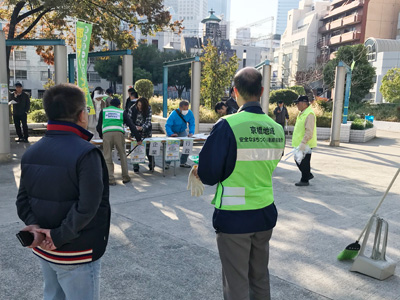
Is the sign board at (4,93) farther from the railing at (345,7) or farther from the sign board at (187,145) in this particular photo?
the railing at (345,7)

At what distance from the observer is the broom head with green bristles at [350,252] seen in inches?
166

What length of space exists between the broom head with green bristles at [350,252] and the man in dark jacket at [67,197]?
3.02 m

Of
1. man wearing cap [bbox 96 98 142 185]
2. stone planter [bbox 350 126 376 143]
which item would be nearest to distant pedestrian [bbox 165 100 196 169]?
man wearing cap [bbox 96 98 142 185]

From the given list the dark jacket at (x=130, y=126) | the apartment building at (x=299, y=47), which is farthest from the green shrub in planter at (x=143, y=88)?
the apartment building at (x=299, y=47)

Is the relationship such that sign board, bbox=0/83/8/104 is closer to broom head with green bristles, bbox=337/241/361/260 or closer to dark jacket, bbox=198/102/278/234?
dark jacket, bbox=198/102/278/234

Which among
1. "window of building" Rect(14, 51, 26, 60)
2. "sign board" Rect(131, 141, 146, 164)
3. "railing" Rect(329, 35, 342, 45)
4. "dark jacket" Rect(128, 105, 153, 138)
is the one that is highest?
"railing" Rect(329, 35, 342, 45)

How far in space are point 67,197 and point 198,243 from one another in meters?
2.87

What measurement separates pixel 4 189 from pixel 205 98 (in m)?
13.2

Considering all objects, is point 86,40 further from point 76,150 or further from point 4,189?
point 76,150

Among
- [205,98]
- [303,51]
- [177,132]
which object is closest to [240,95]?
[177,132]

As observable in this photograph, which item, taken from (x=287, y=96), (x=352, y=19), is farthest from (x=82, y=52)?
(x=352, y=19)

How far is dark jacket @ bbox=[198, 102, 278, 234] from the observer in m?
A: 2.52

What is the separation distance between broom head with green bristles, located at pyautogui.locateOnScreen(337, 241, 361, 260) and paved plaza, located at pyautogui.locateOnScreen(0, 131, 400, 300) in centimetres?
9

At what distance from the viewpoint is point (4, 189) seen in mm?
7082
